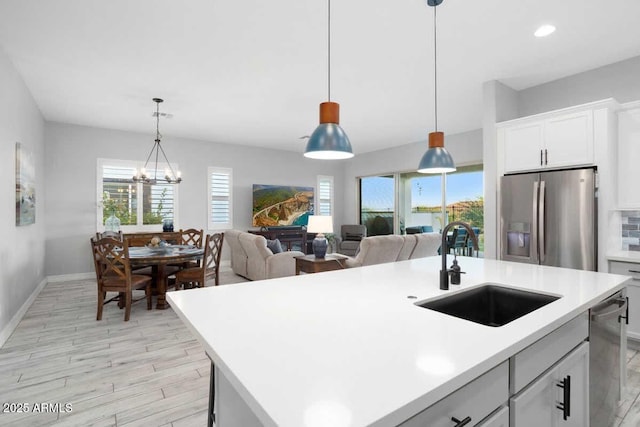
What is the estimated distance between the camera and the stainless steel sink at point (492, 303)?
5.41 feet

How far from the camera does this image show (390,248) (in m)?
4.46

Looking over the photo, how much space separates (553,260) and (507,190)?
0.84m

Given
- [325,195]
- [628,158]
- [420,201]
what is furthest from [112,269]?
[420,201]

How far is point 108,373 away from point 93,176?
467 cm

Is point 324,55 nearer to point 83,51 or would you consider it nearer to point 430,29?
point 430,29

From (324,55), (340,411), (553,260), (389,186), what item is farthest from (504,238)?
(389,186)

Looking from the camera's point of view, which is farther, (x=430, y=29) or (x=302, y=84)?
(x=302, y=84)

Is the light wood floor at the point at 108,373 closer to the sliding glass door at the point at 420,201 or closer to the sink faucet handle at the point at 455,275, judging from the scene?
the sink faucet handle at the point at 455,275

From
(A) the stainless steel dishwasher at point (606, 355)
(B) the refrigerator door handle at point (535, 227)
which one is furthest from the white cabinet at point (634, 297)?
(A) the stainless steel dishwasher at point (606, 355)

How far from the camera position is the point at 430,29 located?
2777 mm

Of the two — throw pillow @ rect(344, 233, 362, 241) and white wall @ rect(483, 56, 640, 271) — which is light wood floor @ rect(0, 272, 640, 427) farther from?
throw pillow @ rect(344, 233, 362, 241)

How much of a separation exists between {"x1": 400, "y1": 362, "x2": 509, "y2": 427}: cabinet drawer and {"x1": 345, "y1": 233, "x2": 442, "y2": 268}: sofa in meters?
3.28

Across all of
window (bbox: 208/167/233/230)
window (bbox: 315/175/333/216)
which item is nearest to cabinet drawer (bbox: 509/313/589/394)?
window (bbox: 208/167/233/230)

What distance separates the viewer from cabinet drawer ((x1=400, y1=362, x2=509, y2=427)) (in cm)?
78
